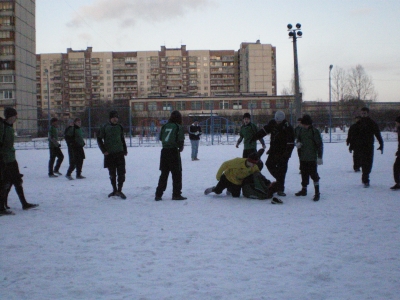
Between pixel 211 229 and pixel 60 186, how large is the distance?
6.31 m

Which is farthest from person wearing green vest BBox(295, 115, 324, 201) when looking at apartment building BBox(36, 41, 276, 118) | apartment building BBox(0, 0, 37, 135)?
apartment building BBox(36, 41, 276, 118)

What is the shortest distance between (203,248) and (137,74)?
116624 mm

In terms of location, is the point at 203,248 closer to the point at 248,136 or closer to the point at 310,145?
the point at 310,145

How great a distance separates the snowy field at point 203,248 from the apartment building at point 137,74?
361 ft

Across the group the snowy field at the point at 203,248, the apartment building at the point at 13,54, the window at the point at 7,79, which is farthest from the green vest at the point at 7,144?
the window at the point at 7,79

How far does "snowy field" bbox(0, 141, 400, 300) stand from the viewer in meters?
3.79

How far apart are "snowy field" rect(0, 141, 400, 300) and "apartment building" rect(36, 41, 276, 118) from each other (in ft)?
361

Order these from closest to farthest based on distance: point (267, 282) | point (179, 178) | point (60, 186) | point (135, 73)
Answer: point (267, 282)
point (179, 178)
point (60, 186)
point (135, 73)

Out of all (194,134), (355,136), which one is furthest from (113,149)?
(194,134)

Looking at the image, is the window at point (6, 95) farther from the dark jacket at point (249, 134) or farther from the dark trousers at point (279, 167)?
the dark trousers at point (279, 167)

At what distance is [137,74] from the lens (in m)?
118

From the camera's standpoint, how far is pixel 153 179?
1224 cm

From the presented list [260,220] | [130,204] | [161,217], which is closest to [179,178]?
[130,204]

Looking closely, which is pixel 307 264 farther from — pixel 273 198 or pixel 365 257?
pixel 273 198
